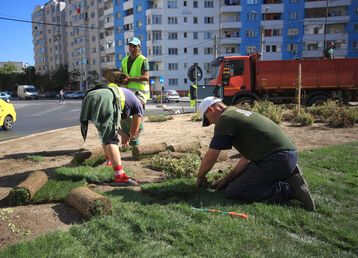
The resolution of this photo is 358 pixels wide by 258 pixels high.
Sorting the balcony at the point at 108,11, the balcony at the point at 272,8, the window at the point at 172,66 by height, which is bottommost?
the window at the point at 172,66

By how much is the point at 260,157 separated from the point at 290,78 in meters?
15.0

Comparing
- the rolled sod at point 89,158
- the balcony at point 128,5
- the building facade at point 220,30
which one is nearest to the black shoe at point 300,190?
the rolled sod at point 89,158

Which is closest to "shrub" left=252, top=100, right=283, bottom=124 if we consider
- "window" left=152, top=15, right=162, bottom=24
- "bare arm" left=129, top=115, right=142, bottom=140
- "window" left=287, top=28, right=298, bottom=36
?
"bare arm" left=129, top=115, right=142, bottom=140

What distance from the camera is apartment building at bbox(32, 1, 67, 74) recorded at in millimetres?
91125

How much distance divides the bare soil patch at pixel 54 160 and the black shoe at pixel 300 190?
1.72 m

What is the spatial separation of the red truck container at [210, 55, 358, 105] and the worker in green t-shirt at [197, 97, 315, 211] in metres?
13.5

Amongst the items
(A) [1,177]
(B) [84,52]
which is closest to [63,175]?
(A) [1,177]

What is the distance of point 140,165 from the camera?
507 cm

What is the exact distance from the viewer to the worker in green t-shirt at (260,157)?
127 inches

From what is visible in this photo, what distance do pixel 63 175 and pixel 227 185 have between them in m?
2.18

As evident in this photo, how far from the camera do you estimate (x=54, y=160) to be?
5590 mm

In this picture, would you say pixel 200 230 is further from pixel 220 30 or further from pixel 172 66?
pixel 220 30

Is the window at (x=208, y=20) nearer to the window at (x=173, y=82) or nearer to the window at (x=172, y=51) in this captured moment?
the window at (x=172, y=51)

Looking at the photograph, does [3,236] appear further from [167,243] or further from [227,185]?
[227,185]
